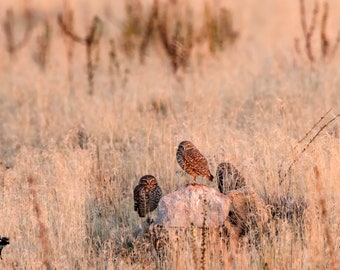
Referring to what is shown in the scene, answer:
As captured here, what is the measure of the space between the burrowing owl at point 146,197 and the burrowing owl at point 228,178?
1.69ft

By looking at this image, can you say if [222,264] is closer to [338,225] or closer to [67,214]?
[338,225]

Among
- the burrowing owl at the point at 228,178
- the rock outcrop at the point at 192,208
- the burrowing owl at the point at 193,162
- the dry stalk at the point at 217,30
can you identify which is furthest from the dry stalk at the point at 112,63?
the rock outcrop at the point at 192,208

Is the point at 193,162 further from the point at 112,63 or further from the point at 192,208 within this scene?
the point at 112,63

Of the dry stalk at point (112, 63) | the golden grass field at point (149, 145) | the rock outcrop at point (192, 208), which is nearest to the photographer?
the golden grass field at point (149, 145)

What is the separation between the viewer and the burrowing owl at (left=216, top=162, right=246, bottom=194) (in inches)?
244

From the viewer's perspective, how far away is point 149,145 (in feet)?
25.9

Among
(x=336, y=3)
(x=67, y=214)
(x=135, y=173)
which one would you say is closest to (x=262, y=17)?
(x=336, y=3)

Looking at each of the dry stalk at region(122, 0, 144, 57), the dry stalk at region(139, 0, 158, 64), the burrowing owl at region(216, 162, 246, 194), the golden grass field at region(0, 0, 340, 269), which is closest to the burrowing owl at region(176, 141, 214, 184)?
the burrowing owl at region(216, 162, 246, 194)

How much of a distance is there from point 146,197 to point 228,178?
68 cm

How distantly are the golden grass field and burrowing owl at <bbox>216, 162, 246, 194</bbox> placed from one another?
0.81 feet

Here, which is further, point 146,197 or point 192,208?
point 146,197

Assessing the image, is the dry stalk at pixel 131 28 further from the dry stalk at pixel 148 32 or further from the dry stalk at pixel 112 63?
the dry stalk at pixel 112 63

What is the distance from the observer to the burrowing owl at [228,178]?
6207 millimetres

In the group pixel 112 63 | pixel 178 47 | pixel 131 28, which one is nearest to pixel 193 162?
pixel 178 47
